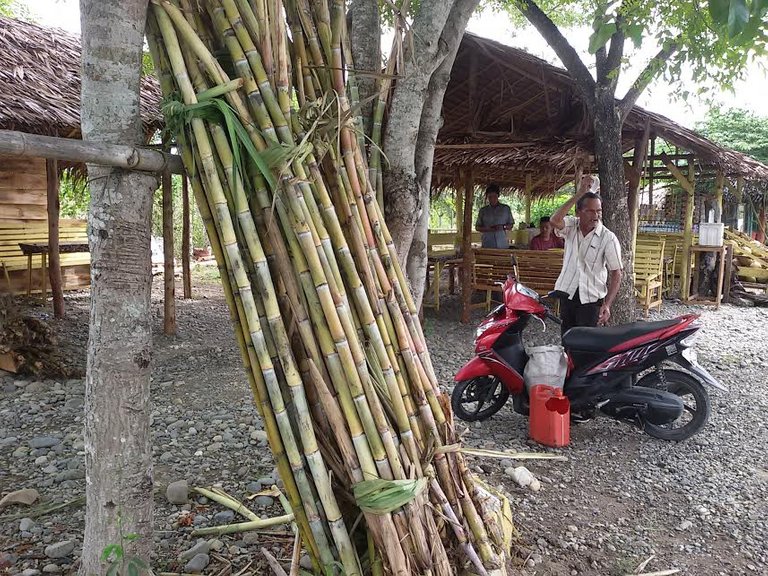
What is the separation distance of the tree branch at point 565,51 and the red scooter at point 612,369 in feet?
11.0

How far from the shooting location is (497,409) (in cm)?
418

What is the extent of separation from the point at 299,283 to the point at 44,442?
2.77 metres

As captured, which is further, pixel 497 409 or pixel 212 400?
pixel 212 400

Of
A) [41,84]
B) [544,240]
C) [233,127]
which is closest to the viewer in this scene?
[233,127]

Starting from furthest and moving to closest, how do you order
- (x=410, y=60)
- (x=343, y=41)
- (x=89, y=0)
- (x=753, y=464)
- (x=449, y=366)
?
(x=449, y=366)
(x=753, y=464)
(x=410, y=60)
(x=343, y=41)
(x=89, y=0)

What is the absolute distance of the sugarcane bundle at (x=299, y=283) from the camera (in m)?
1.67

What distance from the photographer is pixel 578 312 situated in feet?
14.7

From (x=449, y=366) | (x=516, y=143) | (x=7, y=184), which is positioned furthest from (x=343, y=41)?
(x=7, y=184)

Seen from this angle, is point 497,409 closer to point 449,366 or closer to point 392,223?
point 449,366

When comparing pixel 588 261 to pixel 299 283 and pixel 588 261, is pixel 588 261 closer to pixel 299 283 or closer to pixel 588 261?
pixel 588 261

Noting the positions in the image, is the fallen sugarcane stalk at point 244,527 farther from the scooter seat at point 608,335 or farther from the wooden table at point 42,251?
the wooden table at point 42,251

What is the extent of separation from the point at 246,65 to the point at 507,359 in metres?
2.78

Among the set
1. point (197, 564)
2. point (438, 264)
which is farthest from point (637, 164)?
point (197, 564)

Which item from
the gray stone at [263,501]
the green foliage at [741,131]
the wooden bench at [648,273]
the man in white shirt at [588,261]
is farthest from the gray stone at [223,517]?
the green foliage at [741,131]
